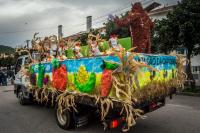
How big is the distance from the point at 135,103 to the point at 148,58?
102 centimetres

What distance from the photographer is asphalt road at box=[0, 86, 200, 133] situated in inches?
259

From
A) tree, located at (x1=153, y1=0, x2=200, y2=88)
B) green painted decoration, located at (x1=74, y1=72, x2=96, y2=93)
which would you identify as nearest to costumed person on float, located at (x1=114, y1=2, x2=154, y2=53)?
green painted decoration, located at (x1=74, y1=72, x2=96, y2=93)

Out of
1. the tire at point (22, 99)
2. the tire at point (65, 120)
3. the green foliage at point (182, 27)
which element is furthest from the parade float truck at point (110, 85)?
the green foliage at point (182, 27)

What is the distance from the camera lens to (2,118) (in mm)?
8211

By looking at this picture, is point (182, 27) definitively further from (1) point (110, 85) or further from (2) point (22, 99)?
(1) point (110, 85)

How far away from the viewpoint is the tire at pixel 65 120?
20.5 ft

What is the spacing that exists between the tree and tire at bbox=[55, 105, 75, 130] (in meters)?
8.05

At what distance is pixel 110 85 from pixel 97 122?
265 cm

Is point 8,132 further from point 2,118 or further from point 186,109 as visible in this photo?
point 186,109

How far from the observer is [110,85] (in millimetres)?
4906

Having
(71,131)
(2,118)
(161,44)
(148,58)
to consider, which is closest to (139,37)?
(148,58)

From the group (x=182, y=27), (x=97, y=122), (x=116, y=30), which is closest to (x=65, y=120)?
(x=97, y=122)

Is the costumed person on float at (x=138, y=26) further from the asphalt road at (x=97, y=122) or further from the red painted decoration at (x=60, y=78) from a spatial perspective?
the asphalt road at (x=97, y=122)

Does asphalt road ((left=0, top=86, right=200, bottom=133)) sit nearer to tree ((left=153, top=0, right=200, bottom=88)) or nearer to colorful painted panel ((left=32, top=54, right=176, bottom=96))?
colorful painted panel ((left=32, top=54, right=176, bottom=96))
